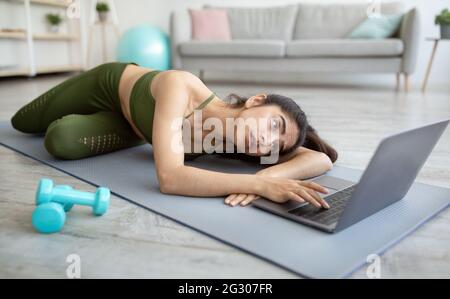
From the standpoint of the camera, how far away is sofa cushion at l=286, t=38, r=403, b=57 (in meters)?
3.60

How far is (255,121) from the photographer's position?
3.62ft

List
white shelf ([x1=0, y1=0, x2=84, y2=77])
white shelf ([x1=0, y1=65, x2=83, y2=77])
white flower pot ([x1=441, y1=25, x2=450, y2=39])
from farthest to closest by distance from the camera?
white shelf ([x1=0, y1=0, x2=84, y2=77]), white shelf ([x1=0, y1=65, x2=83, y2=77]), white flower pot ([x1=441, y1=25, x2=450, y2=39])

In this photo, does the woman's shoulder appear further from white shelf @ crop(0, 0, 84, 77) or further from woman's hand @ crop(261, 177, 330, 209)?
white shelf @ crop(0, 0, 84, 77)

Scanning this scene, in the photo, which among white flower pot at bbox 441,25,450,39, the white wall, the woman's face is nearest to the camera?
the woman's face

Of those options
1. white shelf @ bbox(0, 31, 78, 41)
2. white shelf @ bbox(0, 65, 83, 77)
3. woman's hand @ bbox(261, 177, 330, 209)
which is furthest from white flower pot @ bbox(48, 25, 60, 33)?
woman's hand @ bbox(261, 177, 330, 209)

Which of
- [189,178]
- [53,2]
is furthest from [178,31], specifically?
[189,178]

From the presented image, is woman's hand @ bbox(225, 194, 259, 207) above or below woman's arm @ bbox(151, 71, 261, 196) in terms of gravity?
below

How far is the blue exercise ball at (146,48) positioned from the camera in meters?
4.27

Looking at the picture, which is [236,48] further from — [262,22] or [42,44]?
[42,44]

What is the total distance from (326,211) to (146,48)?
12.0 ft

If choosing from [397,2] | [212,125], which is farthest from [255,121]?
[397,2]

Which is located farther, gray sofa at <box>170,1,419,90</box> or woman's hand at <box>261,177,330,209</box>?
gray sofa at <box>170,1,419,90</box>

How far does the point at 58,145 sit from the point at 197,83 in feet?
1.73
